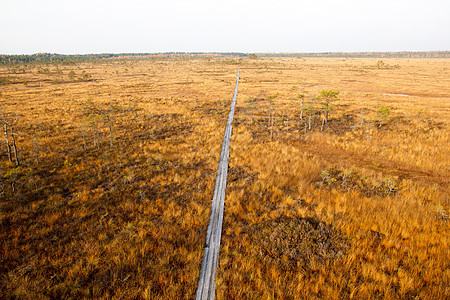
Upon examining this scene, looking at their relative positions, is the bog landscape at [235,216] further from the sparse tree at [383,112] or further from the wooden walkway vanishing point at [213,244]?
the sparse tree at [383,112]

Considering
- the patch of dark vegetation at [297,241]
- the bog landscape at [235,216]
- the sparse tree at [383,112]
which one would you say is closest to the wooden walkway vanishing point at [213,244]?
the bog landscape at [235,216]

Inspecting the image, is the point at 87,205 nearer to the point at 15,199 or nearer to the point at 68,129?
the point at 15,199

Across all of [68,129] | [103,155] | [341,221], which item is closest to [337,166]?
[341,221]

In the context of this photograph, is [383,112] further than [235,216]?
Yes

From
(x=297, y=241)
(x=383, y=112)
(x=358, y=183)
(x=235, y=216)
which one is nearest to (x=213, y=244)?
(x=235, y=216)

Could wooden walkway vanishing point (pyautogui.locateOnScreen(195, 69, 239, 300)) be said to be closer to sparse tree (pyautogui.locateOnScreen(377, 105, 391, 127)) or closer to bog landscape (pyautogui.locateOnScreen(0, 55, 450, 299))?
bog landscape (pyautogui.locateOnScreen(0, 55, 450, 299))

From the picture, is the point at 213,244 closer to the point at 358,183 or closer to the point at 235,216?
the point at 235,216
